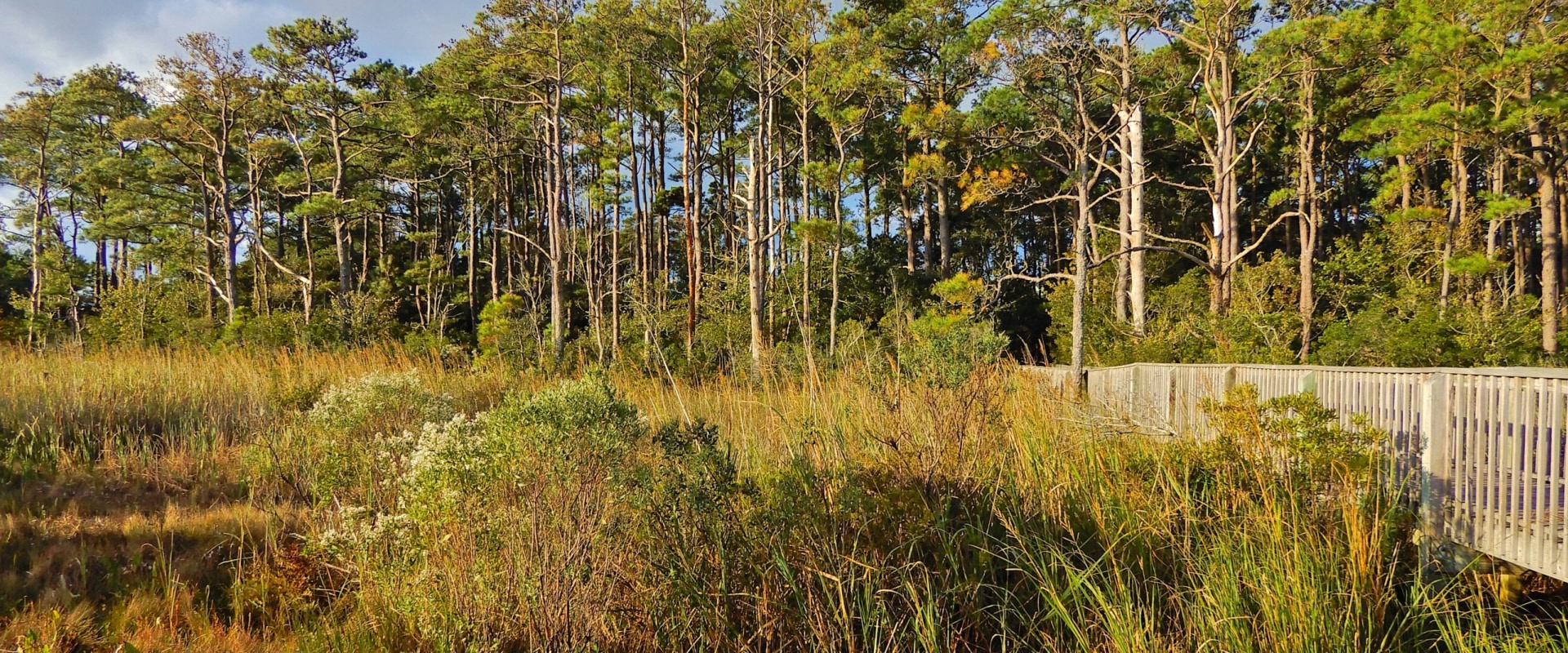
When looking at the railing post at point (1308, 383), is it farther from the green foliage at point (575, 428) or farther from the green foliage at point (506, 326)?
the green foliage at point (506, 326)

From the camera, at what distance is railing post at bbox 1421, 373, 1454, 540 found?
298cm

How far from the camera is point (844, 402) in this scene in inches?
150

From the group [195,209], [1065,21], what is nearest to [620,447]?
[1065,21]

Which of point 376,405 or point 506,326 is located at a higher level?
point 506,326

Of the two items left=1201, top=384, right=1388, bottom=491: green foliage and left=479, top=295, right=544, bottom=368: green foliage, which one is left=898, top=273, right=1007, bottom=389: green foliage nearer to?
left=1201, top=384, right=1388, bottom=491: green foliage

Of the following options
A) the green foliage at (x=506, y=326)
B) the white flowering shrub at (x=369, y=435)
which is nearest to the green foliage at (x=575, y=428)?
the white flowering shrub at (x=369, y=435)

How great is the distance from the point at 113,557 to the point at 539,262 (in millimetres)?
26697

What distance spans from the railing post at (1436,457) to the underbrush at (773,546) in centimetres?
11

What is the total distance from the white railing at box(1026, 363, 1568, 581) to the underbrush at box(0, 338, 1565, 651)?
207 mm

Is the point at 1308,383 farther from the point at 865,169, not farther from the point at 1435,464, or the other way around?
the point at 865,169

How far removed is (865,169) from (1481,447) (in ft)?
59.2

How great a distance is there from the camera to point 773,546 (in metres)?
2.29

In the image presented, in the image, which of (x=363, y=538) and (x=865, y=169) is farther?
(x=865, y=169)

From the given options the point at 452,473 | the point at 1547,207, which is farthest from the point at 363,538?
the point at 1547,207
